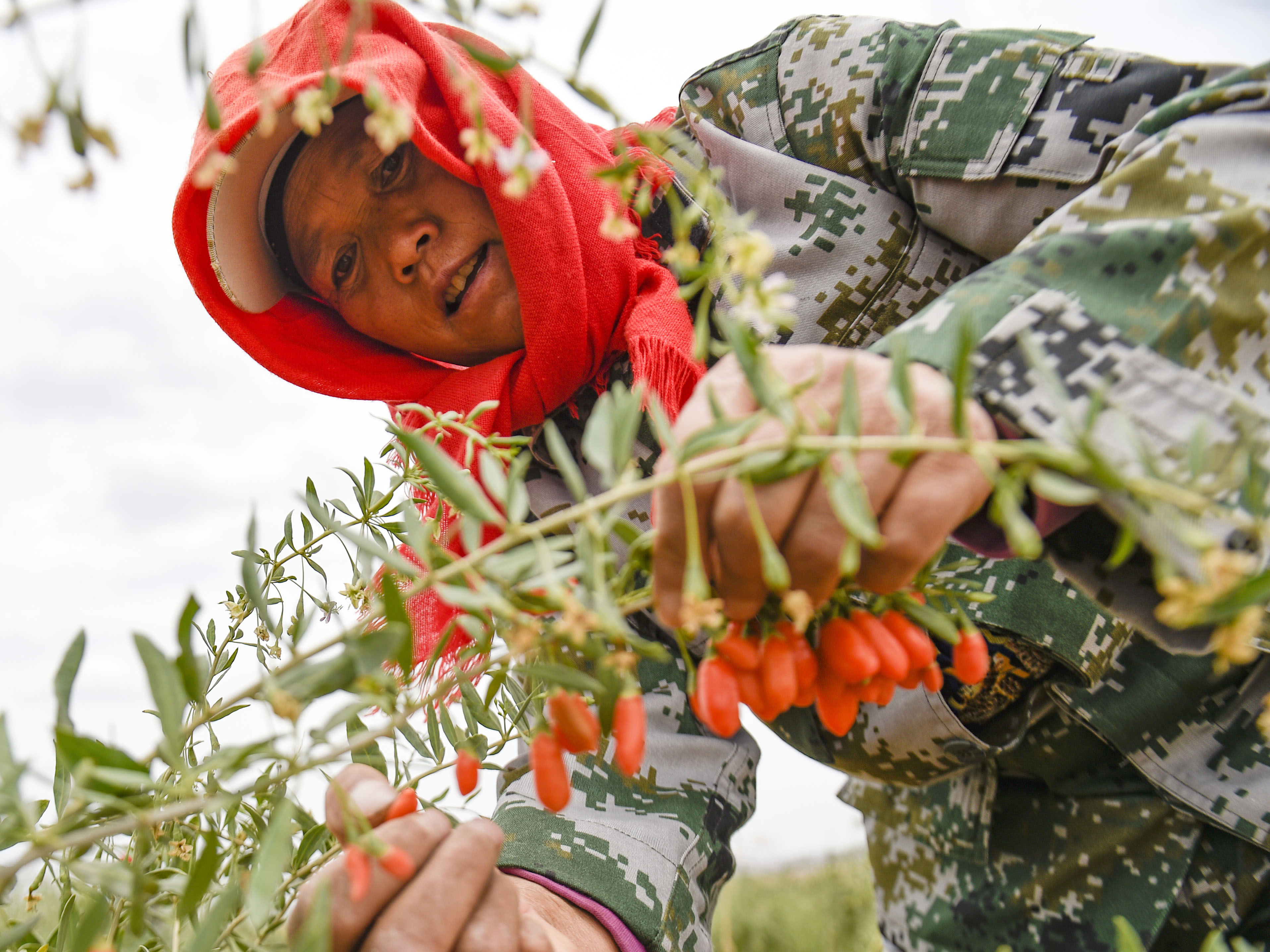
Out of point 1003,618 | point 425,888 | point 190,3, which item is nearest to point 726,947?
point 1003,618

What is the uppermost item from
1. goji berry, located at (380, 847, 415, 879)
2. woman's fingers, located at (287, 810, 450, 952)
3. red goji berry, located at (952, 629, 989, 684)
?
red goji berry, located at (952, 629, 989, 684)

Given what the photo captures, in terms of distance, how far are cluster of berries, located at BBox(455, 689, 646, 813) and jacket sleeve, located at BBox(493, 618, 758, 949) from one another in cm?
30

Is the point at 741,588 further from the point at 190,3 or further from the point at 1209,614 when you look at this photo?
the point at 190,3

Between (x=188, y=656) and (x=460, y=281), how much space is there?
0.80 m

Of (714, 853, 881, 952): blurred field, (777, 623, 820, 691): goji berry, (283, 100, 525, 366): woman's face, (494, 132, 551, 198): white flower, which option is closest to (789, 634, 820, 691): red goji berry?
(777, 623, 820, 691): goji berry

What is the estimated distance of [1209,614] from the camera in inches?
10.1

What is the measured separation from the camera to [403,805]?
1.49 ft

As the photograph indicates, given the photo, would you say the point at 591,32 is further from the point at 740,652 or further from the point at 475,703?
the point at 475,703

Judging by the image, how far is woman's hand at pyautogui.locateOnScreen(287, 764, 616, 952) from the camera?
1.43 ft

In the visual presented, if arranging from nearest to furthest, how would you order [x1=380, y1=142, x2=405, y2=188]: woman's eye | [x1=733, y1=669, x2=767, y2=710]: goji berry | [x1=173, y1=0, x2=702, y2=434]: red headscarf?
[x1=733, y1=669, x2=767, y2=710]: goji berry < [x1=173, y1=0, x2=702, y2=434]: red headscarf < [x1=380, y1=142, x2=405, y2=188]: woman's eye

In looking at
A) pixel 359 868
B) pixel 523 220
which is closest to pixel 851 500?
pixel 359 868

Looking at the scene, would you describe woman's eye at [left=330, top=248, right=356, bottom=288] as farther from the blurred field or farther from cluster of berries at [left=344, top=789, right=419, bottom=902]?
the blurred field

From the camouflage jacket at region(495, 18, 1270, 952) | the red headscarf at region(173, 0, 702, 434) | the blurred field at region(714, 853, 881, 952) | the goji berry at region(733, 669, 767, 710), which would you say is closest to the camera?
the goji berry at region(733, 669, 767, 710)

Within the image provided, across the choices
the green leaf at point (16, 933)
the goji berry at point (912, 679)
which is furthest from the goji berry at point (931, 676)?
the green leaf at point (16, 933)
